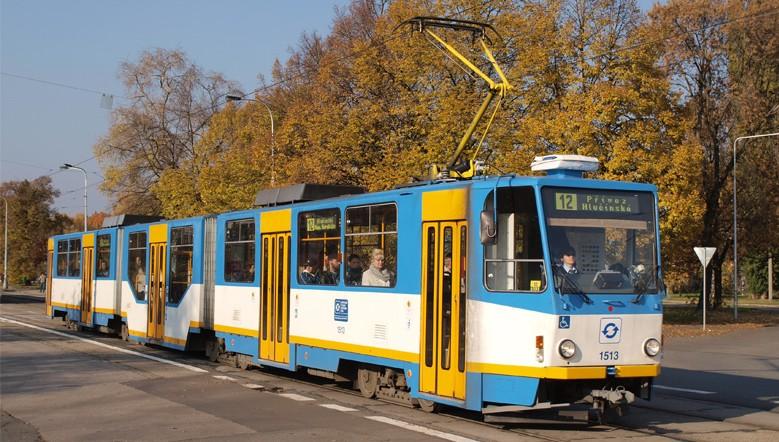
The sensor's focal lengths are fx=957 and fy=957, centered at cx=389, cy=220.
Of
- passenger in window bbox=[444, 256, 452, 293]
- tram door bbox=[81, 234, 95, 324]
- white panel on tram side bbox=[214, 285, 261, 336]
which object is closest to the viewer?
passenger in window bbox=[444, 256, 452, 293]

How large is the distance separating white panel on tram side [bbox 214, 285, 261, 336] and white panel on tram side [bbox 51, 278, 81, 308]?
40.0ft

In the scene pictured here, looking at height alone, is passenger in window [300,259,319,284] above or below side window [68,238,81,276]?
below

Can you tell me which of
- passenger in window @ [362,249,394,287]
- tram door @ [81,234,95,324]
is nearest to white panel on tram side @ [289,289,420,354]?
passenger in window @ [362,249,394,287]

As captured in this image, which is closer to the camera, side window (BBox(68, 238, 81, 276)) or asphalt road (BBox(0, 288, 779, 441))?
asphalt road (BBox(0, 288, 779, 441))

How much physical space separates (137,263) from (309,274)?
10104 mm

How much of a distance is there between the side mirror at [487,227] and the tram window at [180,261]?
36.1 ft

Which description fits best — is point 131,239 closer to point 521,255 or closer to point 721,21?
point 521,255

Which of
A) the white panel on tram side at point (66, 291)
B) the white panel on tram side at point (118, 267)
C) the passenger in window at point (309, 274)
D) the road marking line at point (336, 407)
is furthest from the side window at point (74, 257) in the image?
the road marking line at point (336, 407)

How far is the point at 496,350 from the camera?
1107 centimetres

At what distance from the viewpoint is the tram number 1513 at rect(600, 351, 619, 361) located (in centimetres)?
1080

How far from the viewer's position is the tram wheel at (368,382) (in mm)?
13844

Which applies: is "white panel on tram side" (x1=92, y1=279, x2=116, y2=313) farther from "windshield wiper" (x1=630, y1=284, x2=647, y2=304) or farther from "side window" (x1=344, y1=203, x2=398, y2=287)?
"windshield wiper" (x1=630, y1=284, x2=647, y2=304)

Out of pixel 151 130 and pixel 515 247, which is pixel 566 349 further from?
pixel 151 130

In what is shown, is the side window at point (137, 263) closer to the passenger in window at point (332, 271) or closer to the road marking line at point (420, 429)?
the passenger in window at point (332, 271)
